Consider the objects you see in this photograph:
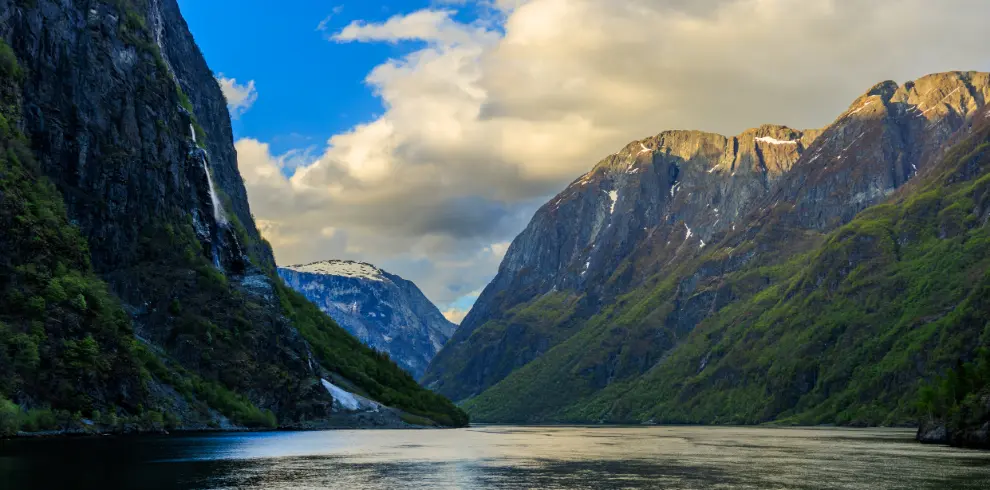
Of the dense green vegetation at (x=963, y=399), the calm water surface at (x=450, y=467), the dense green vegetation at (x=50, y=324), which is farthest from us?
the dense green vegetation at (x=963, y=399)

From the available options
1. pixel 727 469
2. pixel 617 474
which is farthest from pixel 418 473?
pixel 727 469

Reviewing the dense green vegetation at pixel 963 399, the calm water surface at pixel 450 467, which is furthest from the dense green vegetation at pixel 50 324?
the dense green vegetation at pixel 963 399

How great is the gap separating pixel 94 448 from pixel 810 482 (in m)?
95.4

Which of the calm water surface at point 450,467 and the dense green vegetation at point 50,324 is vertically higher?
the dense green vegetation at point 50,324

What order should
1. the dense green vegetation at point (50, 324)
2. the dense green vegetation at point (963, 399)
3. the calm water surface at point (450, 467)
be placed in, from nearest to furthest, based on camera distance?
the calm water surface at point (450, 467)
the dense green vegetation at point (50, 324)
the dense green vegetation at point (963, 399)

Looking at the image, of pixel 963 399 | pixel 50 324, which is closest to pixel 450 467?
pixel 50 324

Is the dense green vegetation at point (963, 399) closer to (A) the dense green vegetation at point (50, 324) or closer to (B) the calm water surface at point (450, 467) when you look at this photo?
(B) the calm water surface at point (450, 467)

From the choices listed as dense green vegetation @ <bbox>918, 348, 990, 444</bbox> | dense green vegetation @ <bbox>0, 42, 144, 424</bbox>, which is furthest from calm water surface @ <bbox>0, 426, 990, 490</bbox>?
dense green vegetation @ <bbox>0, 42, 144, 424</bbox>

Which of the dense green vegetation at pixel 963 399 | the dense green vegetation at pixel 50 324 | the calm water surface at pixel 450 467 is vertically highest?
the dense green vegetation at pixel 50 324

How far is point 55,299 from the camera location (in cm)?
17812

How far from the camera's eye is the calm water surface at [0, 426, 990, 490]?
303 feet

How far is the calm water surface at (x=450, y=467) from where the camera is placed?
9238 cm

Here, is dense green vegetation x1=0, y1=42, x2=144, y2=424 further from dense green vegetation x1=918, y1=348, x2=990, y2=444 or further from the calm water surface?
dense green vegetation x1=918, y1=348, x2=990, y2=444

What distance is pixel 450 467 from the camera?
12062 centimetres
